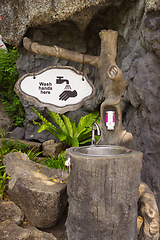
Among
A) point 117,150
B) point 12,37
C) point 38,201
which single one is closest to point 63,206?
point 38,201

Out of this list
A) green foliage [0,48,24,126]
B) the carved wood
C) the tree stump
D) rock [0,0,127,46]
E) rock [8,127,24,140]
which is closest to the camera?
the tree stump

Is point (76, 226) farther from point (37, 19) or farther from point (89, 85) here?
point (37, 19)

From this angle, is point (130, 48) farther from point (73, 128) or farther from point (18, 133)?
point (18, 133)

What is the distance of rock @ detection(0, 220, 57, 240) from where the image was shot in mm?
1826

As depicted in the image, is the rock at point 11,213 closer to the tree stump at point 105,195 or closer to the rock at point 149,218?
the tree stump at point 105,195

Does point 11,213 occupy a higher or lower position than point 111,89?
lower

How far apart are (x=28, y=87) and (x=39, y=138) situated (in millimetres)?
2558

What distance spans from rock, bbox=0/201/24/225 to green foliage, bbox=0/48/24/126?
11.2 feet

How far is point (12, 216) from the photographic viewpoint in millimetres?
2127

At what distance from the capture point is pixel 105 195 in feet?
4.91

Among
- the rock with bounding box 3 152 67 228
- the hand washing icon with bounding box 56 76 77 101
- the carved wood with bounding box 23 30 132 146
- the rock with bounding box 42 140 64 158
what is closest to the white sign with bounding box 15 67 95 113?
the hand washing icon with bounding box 56 76 77 101

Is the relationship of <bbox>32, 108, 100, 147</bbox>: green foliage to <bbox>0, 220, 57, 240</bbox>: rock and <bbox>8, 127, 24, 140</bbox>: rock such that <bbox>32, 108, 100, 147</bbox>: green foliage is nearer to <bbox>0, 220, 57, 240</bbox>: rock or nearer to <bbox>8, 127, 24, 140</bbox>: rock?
<bbox>8, 127, 24, 140</bbox>: rock

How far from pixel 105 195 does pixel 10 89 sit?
16.4 feet

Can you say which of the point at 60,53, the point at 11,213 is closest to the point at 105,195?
the point at 11,213
